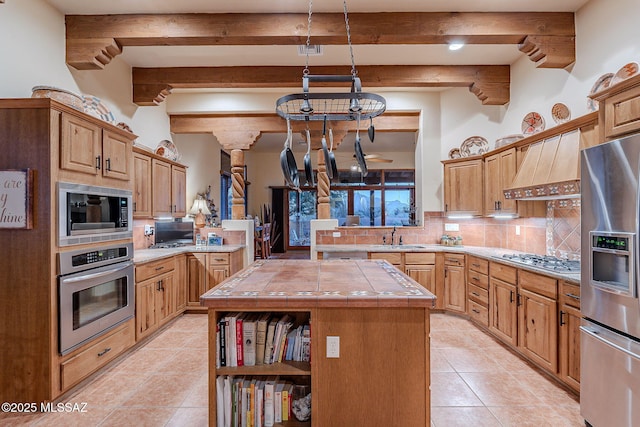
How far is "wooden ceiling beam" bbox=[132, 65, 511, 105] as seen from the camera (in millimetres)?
4012

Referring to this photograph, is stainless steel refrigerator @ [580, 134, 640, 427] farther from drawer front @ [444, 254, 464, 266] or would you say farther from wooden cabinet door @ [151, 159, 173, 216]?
wooden cabinet door @ [151, 159, 173, 216]

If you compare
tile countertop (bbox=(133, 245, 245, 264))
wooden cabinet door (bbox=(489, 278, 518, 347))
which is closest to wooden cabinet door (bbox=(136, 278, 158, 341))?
tile countertop (bbox=(133, 245, 245, 264))

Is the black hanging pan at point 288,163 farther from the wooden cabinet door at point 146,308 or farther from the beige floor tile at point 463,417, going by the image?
the wooden cabinet door at point 146,308

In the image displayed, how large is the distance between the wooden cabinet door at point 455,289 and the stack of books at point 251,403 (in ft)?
9.80

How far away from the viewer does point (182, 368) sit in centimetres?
284

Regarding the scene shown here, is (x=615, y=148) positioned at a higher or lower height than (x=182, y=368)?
higher

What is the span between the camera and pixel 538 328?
2684 millimetres

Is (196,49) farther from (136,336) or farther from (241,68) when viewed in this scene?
(136,336)

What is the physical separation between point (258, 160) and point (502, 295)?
7.58 meters

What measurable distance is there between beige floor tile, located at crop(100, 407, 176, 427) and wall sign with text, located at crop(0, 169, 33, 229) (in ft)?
4.71

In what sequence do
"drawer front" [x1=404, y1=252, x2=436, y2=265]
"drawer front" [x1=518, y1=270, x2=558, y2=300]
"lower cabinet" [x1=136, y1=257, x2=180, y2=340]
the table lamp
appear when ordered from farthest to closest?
the table lamp
"drawer front" [x1=404, y1=252, x2=436, y2=265]
"lower cabinet" [x1=136, y1=257, x2=180, y2=340]
"drawer front" [x1=518, y1=270, x2=558, y2=300]

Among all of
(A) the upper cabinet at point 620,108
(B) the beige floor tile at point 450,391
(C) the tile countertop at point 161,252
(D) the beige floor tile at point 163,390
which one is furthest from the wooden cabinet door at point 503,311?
(C) the tile countertop at point 161,252

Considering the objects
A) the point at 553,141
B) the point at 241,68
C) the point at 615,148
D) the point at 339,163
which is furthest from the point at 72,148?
the point at 339,163

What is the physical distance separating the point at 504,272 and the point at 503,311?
0.40 metres
